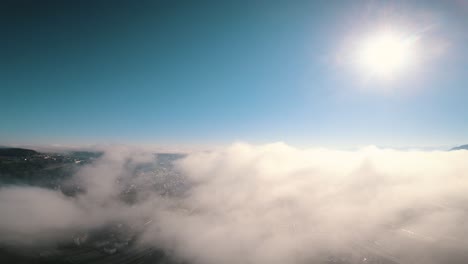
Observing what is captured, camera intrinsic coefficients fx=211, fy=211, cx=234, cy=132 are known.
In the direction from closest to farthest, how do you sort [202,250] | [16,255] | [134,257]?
[16,255] → [134,257] → [202,250]

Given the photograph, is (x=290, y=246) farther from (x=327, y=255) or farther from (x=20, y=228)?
(x=20, y=228)

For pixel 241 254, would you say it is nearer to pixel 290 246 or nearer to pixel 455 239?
pixel 290 246

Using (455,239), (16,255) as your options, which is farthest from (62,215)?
(455,239)

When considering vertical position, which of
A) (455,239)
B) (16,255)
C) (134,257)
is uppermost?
(16,255)

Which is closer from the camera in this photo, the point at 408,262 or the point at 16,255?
the point at 16,255

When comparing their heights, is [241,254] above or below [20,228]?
below

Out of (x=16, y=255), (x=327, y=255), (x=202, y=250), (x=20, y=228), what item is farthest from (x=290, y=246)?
(x=20, y=228)

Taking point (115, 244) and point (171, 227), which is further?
point (171, 227)

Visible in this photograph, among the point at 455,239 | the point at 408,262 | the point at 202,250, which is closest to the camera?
the point at 408,262

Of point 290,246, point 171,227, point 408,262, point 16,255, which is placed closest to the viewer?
point 16,255
